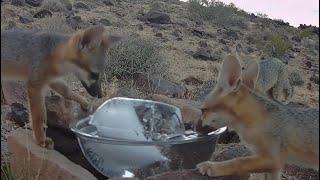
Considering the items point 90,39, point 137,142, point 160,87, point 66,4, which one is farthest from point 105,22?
point 137,142

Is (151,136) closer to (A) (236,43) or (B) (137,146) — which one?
(B) (137,146)

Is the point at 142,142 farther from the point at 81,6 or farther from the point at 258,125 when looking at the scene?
the point at 81,6

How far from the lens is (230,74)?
5285mm

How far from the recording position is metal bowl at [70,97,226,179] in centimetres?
593

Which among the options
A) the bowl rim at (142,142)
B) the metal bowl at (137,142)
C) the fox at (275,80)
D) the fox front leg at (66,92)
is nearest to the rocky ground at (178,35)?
the fox at (275,80)

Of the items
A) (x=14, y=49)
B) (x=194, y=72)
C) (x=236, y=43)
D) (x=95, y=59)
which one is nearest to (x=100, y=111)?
(x=95, y=59)

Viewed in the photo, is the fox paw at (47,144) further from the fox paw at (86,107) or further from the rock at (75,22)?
the rock at (75,22)

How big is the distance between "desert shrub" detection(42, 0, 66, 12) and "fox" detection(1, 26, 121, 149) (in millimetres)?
22062

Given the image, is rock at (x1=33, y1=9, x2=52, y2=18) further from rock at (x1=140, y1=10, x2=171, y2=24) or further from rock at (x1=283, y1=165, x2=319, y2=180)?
rock at (x1=283, y1=165, x2=319, y2=180)

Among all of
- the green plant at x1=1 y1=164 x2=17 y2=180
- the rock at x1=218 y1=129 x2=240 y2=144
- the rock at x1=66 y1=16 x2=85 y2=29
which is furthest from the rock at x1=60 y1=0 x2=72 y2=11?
the green plant at x1=1 y1=164 x2=17 y2=180

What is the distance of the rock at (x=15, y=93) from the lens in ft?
31.6

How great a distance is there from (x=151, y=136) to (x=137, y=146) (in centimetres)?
29

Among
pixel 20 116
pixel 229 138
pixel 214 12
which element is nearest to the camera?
pixel 20 116

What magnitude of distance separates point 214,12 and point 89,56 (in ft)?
105
